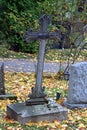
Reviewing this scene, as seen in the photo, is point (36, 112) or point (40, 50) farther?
point (40, 50)

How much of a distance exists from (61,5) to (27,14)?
458 centimetres

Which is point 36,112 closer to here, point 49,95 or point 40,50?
point 40,50

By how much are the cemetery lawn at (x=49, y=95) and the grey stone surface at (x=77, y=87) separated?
9.8 inches

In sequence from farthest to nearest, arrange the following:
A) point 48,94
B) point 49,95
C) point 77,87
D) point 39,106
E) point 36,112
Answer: point 48,94, point 49,95, point 77,87, point 39,106, point 36,112

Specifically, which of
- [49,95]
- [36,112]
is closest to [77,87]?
[49,95]

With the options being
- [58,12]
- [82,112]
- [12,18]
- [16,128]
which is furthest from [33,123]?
[12,18]

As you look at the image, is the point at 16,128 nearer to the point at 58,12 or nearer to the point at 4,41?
the point at 58,12

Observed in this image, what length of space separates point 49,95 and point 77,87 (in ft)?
3.78

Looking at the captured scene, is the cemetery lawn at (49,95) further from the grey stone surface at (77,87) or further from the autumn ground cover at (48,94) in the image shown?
the grey stone surface at (77,87)

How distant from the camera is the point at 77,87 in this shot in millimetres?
7508

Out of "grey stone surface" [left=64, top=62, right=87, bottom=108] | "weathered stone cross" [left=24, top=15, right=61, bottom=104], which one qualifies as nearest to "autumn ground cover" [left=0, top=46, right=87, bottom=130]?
"grey stone surface" [left=64, top=62, right=87, bottom=108]

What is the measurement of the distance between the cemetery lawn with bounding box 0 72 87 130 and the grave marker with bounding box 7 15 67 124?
9 cm

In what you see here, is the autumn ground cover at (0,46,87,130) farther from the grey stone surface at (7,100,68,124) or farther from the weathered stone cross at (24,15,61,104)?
the weathered stone cross at (24,15,61,104)

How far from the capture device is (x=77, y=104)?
24.5 ft
